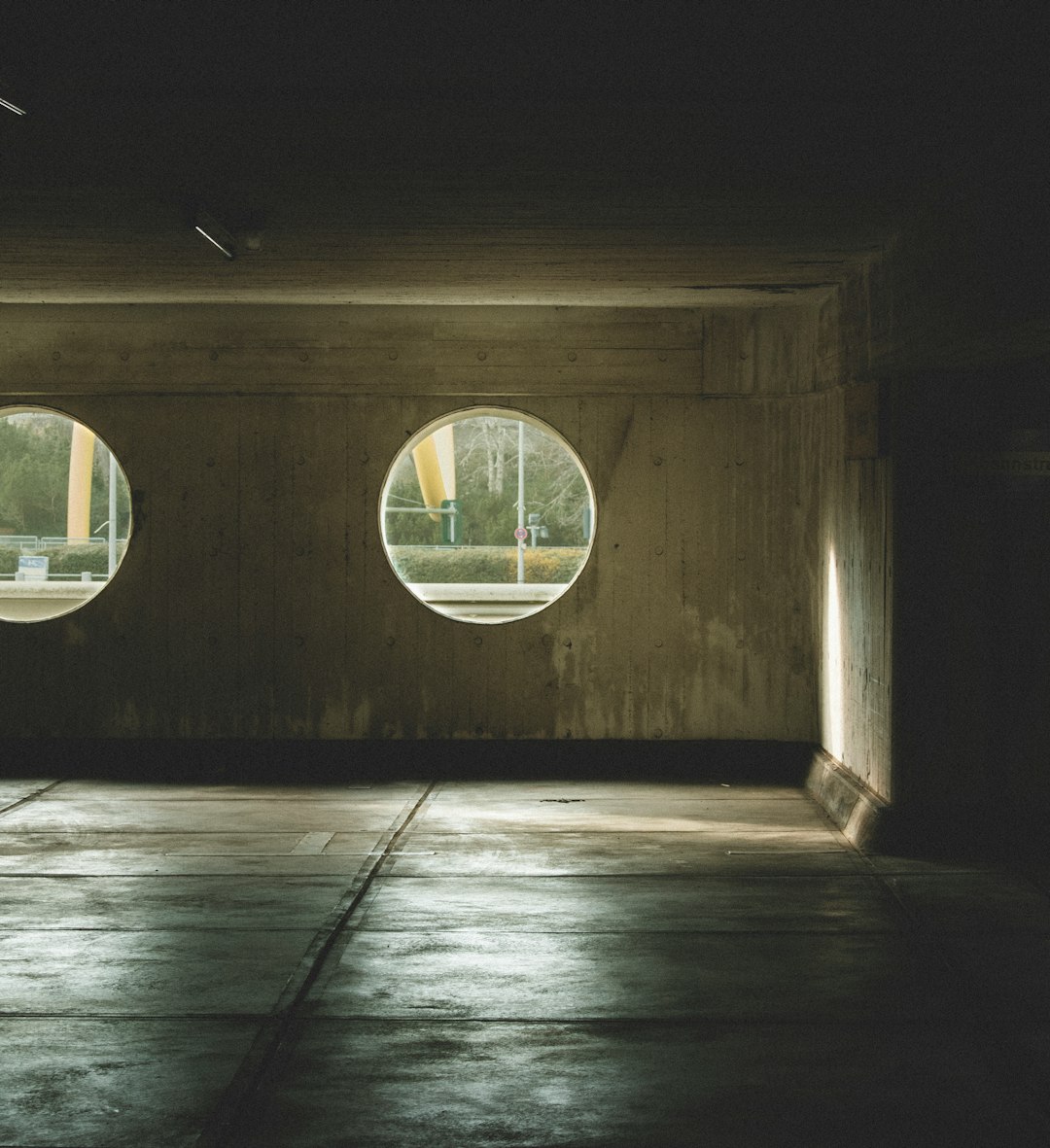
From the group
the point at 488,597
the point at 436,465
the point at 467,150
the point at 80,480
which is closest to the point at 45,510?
the point at 80,480

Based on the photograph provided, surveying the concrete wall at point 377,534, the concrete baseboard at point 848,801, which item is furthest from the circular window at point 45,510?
the concrete baseboard at point 848,801

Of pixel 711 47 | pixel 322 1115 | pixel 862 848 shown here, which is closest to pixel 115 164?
pixel 711 47

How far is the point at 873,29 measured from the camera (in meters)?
3.35

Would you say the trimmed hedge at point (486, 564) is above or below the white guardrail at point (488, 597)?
above

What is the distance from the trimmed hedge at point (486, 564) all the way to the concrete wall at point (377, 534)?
1380 centimetres

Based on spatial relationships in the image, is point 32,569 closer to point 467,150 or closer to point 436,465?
point 436,465

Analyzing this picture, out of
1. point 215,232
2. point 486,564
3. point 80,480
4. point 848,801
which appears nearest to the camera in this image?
point 215,232

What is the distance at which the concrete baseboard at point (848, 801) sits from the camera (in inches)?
245

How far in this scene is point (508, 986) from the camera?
4227 mm

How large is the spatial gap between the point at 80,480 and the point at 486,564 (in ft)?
24.8

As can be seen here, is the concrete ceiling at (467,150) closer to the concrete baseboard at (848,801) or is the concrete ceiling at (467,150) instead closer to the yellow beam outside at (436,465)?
the concrete baseboard at (848,801)

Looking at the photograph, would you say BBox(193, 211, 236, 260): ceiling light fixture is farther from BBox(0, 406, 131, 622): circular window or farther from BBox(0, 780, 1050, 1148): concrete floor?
BBox(0, 406, 131, 622): circular window

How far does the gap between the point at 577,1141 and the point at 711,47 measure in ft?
8.76

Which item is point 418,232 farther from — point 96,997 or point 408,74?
point 96,997
